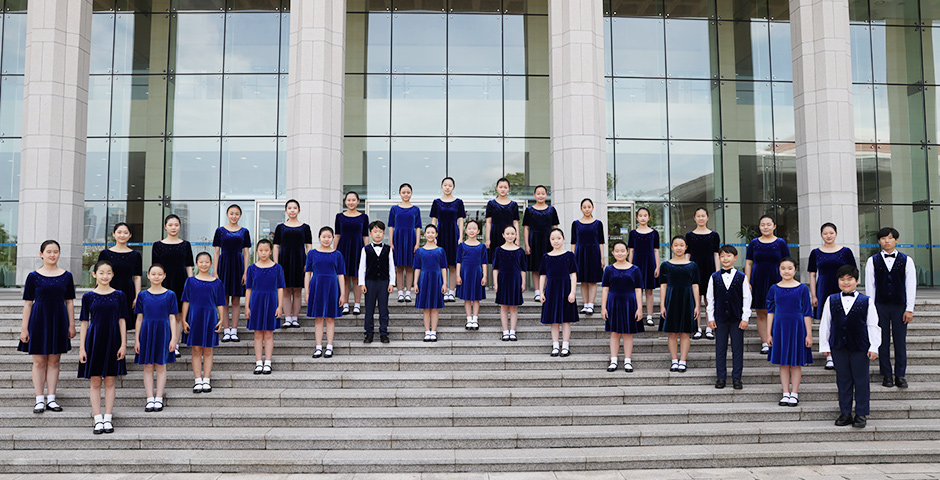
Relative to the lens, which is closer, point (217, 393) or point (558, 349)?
point (217, 393)

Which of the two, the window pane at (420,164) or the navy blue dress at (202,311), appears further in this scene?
the window pane at (420,164)

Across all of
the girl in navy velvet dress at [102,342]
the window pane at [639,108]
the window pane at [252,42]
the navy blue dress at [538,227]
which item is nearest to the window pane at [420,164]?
the window pane at [252,42]

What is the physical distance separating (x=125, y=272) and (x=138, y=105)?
12.5m

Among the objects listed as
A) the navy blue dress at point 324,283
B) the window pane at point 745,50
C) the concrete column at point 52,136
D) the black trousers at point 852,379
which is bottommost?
the black trousers at point 852,379

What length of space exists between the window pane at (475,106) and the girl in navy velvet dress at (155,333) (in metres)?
12.0

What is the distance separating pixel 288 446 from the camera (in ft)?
20.9

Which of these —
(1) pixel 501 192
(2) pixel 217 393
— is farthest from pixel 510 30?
(2) pixel 217 393

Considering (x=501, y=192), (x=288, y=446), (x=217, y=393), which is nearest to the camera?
(x=288, y=446)

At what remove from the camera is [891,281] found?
765 centimetres

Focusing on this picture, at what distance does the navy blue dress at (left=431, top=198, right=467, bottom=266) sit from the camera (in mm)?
9984

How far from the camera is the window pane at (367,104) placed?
17.9m

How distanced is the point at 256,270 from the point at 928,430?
26.7 feet

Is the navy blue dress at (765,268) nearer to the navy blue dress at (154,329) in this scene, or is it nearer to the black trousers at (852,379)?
the black trousers at (852,379)

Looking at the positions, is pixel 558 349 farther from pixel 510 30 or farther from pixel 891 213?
pixel 891 213
